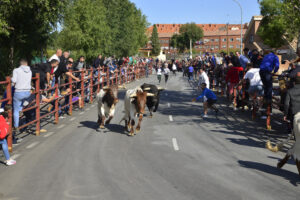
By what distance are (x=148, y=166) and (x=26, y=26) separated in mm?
18527

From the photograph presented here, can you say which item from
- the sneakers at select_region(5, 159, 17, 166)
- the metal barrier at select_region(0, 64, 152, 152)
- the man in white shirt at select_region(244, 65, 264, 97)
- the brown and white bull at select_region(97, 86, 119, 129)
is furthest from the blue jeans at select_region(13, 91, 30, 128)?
the man in white shirt at select_region(244, 65, 264, 97)

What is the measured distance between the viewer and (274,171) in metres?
8.33

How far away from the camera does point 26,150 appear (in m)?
10.2

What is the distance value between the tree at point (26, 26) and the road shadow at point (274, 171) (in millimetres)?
14826

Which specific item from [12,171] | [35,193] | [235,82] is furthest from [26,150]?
[235,82]

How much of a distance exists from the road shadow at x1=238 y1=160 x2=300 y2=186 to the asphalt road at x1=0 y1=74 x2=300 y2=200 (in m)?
0.01

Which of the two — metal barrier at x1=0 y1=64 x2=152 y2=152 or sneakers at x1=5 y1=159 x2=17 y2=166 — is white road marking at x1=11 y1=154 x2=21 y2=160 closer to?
metal barrier at x1=0 y1=64 x2=152 y2=152

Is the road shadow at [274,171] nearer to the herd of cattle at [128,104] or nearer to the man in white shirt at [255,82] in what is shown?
the herd of cattle at [128,104]

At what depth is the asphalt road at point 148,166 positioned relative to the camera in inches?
272

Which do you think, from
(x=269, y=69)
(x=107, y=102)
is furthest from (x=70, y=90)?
(x=269, y=69)

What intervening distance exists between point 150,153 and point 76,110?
8.77 m

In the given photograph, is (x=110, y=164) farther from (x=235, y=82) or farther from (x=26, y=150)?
(x=235, y=82)

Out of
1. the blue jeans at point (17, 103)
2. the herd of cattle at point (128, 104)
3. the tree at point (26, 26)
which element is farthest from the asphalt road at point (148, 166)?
the tree at point (26, 26)

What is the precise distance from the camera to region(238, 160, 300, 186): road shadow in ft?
25.4
